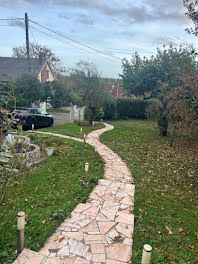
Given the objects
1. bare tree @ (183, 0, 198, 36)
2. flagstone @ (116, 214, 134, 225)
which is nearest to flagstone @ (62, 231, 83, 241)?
flagstone @ (116, 214, 134, 225)

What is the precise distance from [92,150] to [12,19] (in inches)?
548

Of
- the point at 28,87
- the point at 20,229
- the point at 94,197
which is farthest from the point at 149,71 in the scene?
the point at 20,229

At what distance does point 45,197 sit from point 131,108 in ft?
61.4

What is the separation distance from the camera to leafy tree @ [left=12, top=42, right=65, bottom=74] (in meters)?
32.3

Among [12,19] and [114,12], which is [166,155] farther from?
[12,19]

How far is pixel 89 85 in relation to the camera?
56.7ft

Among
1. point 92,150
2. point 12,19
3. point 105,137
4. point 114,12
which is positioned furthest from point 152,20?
point 12,19

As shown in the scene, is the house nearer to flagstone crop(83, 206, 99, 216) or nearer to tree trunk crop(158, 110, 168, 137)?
tree trunk crop(158, 110, 168, 137)

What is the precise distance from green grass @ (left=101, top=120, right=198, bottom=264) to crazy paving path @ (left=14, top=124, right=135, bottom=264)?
22 cm

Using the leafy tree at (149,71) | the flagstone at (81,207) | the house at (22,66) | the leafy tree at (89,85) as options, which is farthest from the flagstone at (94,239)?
the house at (22,66)

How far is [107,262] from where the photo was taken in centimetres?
273

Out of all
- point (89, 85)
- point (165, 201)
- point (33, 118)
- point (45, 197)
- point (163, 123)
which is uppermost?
point (89, 85)

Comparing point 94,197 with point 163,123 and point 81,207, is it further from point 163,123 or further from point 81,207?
point 163,123

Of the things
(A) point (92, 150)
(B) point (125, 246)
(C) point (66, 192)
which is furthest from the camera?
(A) point (92, 150)
